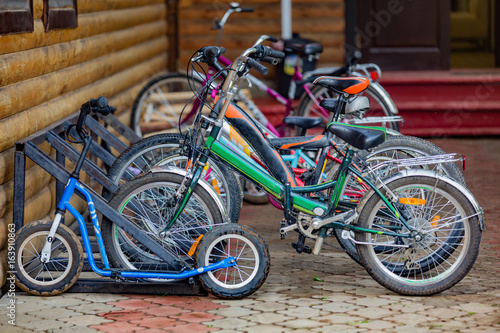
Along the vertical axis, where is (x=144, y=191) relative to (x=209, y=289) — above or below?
above

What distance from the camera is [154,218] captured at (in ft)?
15.7

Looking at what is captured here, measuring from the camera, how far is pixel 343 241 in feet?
15.7

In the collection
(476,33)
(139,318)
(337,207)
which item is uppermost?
(476,33)

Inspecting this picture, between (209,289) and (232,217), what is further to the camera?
(232,217)

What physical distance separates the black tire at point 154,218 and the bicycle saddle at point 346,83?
0.99m

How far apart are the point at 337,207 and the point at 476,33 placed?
32.7ft

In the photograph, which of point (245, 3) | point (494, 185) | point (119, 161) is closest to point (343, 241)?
point (119, 161)

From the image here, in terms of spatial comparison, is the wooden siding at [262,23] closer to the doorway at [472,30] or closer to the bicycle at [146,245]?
the doorway at [472,30]

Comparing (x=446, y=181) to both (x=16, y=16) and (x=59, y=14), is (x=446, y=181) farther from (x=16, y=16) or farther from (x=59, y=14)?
(x=59, y=14)

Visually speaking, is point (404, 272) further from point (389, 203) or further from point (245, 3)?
point (245, 3)

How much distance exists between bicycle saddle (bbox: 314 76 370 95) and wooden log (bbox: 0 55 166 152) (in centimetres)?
176

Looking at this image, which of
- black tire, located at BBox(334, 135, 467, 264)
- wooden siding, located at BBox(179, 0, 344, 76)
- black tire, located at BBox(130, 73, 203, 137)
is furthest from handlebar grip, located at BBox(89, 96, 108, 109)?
wooden siding, located at BBox(179, 0, 344, 76)

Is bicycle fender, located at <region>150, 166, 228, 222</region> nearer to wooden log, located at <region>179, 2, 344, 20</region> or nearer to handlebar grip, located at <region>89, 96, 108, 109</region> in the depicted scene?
handlebar grip, located at <region>89, 96, 108, 109</region>

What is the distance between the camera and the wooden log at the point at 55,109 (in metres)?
4.65
